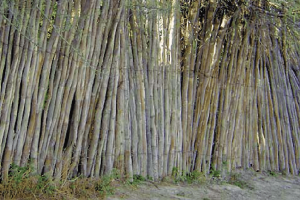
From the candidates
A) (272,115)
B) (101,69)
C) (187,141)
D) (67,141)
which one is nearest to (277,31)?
(272,115)

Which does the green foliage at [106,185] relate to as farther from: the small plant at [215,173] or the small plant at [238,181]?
the small plant at [238,181]

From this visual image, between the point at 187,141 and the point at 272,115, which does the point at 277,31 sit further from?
the point at 187,141

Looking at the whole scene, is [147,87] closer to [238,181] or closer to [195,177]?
[195,177]

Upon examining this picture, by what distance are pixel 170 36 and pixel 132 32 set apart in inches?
23.5

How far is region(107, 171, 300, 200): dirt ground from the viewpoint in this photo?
4684 mm

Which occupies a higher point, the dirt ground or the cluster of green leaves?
the cluster of green leaves

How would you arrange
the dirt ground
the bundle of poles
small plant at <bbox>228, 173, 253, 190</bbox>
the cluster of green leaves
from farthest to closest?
1. small plant at <bbox>228, 173, 253, 190</bbox>
2. the cluster of green leaves
3. the dirt ground
4. the bundle of poles

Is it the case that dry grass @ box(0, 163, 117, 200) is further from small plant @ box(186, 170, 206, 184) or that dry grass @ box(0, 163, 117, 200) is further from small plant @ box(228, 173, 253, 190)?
small plant @ box(228, 173, 253, 190)

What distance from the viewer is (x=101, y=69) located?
4.76 meters

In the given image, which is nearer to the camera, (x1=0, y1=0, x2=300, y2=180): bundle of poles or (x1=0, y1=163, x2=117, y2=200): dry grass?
(x1=0, y1=163, x2=117, y2=200): dry grass

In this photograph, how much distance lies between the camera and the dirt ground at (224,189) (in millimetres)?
4684

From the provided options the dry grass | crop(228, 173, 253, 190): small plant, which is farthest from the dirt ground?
the dry grass

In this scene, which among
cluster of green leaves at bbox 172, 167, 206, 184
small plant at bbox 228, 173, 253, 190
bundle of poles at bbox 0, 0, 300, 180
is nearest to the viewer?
bundle of poles at bbox 0, 0, 300, 180

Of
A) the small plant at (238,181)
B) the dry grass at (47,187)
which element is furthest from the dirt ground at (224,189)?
the dry grass at (47,187)
